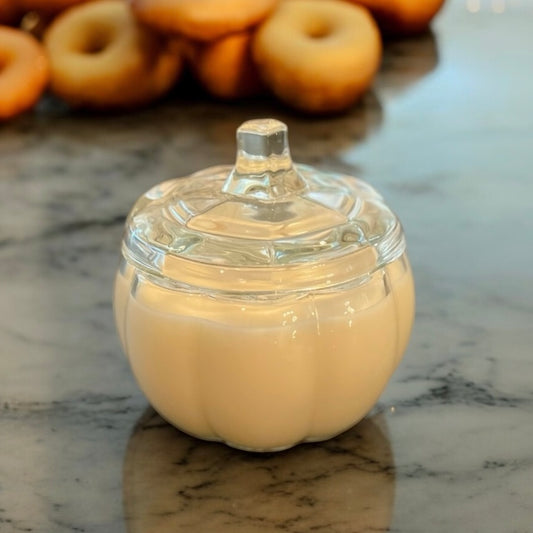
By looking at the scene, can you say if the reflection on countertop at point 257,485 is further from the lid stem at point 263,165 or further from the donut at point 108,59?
the donut at point 108,59

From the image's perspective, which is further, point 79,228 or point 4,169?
point 4,169

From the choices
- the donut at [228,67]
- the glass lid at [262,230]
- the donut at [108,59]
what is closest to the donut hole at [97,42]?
the donut at [108,59]

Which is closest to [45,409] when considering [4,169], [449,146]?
[4,169]

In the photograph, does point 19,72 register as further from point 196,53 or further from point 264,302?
point 264,302

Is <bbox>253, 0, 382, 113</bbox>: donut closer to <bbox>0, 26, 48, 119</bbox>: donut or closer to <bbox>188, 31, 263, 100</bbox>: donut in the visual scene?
<bbox>188, 31, 263, 100</bbox>: donut

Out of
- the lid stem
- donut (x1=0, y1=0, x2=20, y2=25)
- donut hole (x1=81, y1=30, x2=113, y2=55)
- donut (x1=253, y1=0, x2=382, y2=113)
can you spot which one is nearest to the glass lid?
the lid stem

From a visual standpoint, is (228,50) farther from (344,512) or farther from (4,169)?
(344,512)
